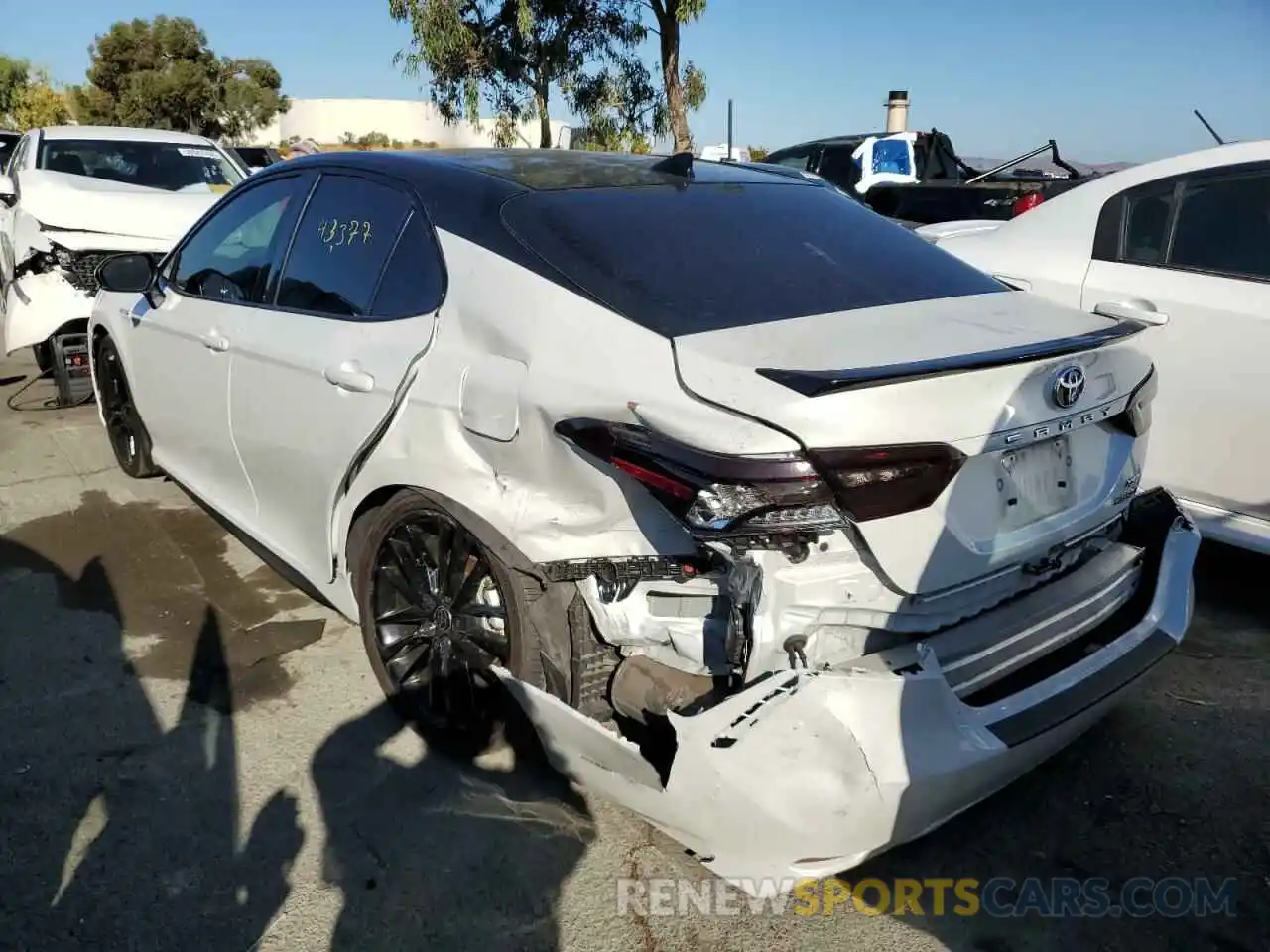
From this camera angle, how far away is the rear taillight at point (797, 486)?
2037mm

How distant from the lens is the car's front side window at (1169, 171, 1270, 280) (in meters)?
3.84

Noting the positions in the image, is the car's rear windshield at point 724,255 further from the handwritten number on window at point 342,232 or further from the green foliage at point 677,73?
the green foliage at point 677,73

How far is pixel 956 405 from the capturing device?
2.16 m

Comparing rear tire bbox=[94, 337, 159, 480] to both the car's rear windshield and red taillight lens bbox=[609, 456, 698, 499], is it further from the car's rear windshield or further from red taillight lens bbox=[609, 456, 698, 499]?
red taillight lens bbox=[609, 456, 698, 499]

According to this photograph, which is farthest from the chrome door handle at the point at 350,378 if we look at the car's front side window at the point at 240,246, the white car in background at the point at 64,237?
the white car in background at the point at 64,237

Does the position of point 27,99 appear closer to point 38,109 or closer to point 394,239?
point 38,109

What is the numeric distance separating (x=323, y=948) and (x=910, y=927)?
1362mm

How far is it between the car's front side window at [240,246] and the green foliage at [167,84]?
1584 inches

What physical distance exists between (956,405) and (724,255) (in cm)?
88

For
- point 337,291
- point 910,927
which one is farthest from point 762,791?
point 337,291

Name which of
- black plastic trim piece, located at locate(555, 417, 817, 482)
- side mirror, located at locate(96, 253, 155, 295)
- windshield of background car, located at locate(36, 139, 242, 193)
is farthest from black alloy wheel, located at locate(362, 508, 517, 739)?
windshield of background car, located at locate(36, 139, 242, 193)

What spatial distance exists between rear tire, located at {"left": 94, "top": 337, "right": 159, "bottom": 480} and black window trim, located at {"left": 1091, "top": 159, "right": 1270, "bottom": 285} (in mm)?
4432

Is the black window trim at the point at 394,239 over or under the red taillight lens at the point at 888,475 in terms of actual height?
over

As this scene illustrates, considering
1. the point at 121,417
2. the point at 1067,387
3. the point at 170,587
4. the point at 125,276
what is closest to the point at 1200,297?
the point at 1067,387
